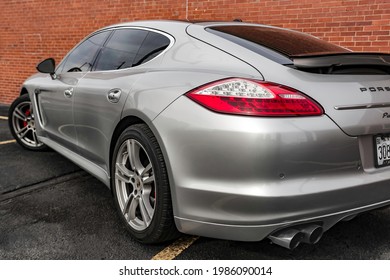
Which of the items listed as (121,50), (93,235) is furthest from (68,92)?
(93,235)

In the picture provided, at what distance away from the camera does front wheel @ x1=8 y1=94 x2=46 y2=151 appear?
4.64m

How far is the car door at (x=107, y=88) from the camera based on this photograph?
266 centimetres

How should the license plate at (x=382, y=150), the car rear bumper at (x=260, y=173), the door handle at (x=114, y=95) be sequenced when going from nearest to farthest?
the car rear bumper at (x=260, y=173), the license plate at (x=382, y=150), the door handle at (x=114, y=95)

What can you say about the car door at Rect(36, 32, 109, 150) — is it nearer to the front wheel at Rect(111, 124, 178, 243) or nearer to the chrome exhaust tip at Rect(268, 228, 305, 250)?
the front wheel at Rect(111, 124, 178, 243)

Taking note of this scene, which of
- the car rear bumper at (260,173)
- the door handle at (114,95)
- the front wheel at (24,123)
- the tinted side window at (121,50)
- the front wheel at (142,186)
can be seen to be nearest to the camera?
the car rear bumper at (260,173)

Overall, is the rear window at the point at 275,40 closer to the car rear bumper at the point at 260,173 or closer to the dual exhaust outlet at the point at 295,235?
the car rear bumper at the point at 260,173

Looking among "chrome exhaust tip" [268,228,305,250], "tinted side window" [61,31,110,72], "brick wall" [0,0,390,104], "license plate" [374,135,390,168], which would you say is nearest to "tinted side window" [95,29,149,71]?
"tinted side window" [61,31,110,72]

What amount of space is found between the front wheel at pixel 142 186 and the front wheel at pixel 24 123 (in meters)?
2.39

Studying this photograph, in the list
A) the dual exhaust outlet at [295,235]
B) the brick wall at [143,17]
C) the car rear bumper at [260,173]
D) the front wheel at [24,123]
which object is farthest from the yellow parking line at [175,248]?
the brick wall at [143,17]

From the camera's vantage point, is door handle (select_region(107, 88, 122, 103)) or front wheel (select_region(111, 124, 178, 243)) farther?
door handle (select_region(107, 88, 122, 103))

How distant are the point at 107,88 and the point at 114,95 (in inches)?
6.6

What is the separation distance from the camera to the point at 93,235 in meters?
2.66

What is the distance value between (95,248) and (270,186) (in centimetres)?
130

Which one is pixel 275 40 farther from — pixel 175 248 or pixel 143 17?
pixel 143 17
